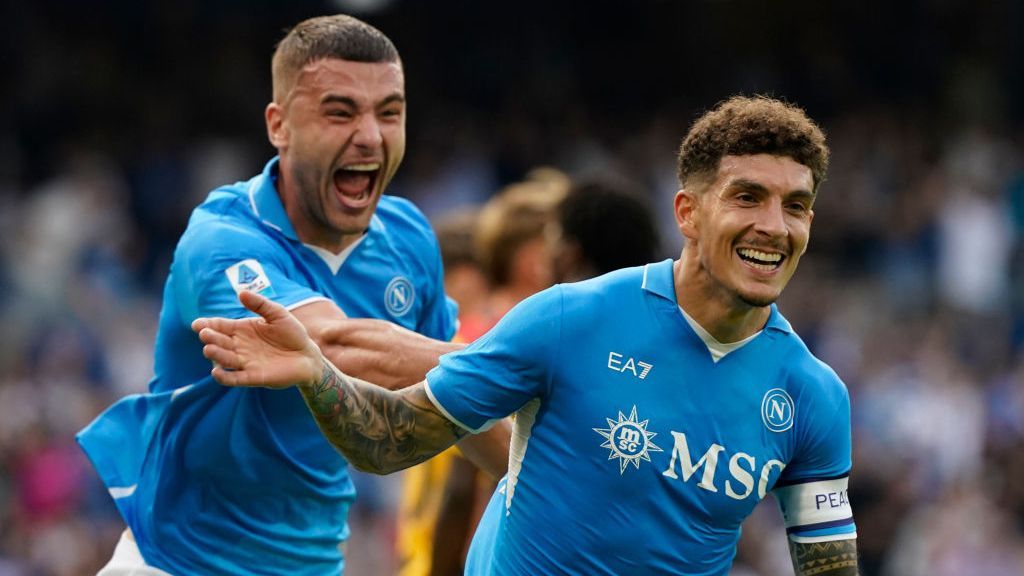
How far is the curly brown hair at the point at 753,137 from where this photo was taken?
4.16 m

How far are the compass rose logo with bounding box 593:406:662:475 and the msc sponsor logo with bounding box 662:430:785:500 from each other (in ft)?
0.19

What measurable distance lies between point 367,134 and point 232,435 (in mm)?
1051

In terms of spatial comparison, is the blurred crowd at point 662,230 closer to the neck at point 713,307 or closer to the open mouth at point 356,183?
the open mouth at point 356,183

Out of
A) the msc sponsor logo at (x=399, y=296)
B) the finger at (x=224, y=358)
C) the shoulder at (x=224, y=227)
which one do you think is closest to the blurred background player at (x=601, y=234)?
the msc sponsor logo at (x=399, y=296)

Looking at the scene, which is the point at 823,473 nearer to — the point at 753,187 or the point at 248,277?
the point at 753,187

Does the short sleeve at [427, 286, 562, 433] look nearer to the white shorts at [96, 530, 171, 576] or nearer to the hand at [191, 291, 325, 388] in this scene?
the hand at [191, 291, 325, 388]

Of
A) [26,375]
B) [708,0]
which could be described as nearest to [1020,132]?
[708,0]

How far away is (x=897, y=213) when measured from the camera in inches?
578

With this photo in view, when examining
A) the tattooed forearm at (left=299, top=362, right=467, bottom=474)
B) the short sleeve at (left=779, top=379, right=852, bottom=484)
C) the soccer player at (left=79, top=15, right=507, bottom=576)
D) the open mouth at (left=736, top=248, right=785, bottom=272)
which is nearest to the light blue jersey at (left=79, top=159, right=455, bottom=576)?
the soccer player at (left=79, top=15, right=507, bottom=576)

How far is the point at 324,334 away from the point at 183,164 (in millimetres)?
10595

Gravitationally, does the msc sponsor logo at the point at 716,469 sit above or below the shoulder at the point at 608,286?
below

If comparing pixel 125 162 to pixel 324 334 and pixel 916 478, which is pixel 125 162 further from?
pixel 324 334

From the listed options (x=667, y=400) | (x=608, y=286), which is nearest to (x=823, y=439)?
(x=667, y=400)

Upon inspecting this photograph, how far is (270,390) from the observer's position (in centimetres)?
507
